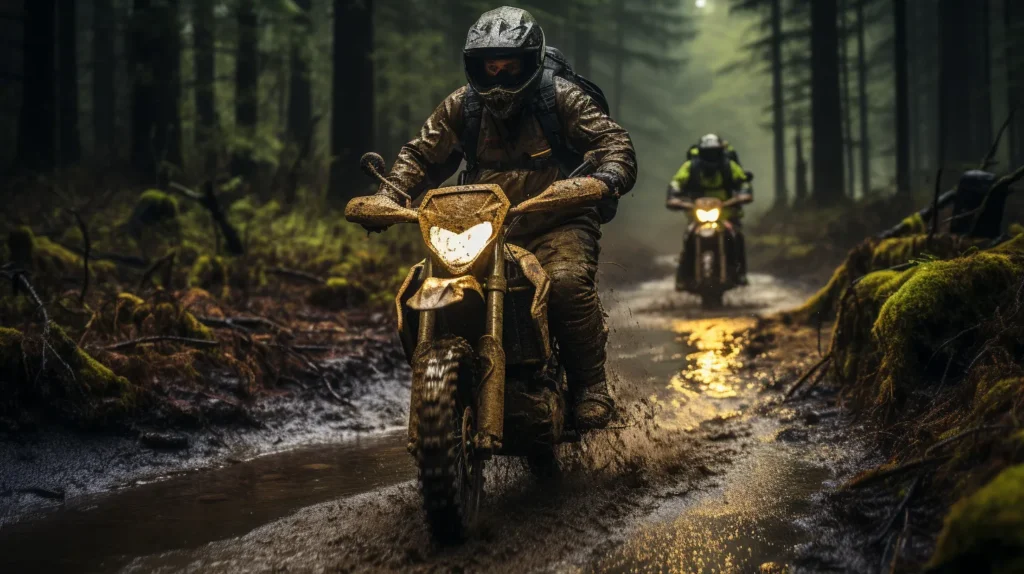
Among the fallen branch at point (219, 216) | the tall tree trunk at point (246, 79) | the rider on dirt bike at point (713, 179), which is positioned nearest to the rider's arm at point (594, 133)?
the fallen branch at point (219, 216)

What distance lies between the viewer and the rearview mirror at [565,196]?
457cm

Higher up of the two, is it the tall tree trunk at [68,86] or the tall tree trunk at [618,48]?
the tall tree trunk at [618,48]

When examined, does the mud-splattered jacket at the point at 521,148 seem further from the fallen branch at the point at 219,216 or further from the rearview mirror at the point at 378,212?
the fallen branch at the point at 219,216

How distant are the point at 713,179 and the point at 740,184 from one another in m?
0.47

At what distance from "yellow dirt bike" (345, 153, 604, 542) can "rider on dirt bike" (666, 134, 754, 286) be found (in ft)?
32.7

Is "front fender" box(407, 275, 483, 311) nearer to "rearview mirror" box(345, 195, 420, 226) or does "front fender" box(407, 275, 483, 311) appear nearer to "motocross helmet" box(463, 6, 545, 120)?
"rearview mirror" box(345, 195, 420, 226)

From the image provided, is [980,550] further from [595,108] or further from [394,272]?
[394,272]

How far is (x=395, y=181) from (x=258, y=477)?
218cm

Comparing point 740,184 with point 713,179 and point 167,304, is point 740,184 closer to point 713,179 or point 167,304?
point 713,179

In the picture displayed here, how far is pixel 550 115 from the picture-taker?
18.4 ft

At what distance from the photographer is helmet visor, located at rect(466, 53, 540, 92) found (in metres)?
5.30

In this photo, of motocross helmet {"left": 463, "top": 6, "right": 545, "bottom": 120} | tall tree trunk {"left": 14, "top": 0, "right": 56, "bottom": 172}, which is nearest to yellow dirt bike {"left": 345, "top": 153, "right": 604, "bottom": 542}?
motocross helmet {"left": 463, "top": 6, "right": 545, "bottom": 120}

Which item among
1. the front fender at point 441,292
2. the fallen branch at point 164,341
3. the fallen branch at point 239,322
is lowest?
the fallen branch at point 164,341

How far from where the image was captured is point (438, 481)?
12.6ft
